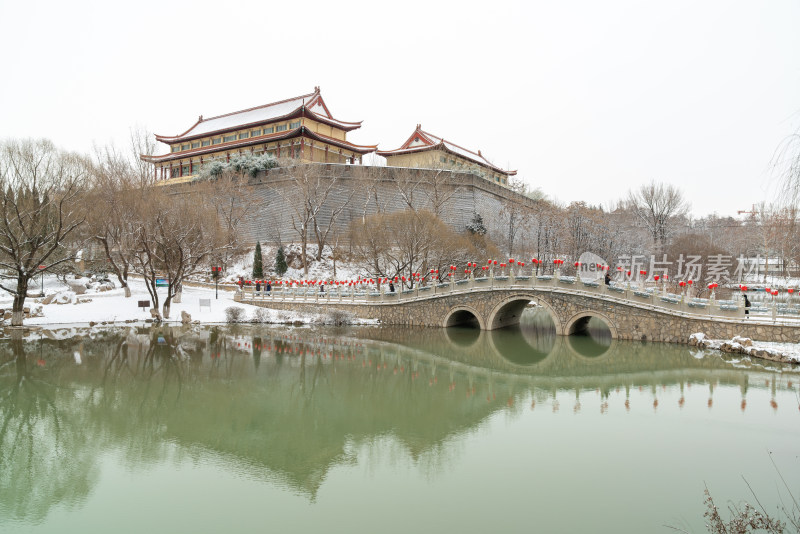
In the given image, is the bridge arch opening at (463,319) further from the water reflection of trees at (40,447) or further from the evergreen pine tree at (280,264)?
the water reflection of trees at (40,447)

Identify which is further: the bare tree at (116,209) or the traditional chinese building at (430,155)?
the traditional chinese building at (430,155)

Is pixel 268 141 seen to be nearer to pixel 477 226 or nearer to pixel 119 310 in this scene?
pixel 477 226

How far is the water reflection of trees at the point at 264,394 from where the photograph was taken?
7773mm

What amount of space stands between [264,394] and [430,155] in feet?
87.2

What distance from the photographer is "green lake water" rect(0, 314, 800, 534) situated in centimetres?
617

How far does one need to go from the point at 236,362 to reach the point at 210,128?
2922 centimetres

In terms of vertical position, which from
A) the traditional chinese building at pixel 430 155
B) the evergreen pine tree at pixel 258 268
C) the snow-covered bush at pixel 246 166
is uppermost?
the traditional chinese building at pixel 430 155

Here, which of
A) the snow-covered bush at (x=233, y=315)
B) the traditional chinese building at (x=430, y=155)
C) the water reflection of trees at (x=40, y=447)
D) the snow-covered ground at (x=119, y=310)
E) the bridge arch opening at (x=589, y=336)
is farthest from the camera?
the traditional chinese building at (x=430, y=155)

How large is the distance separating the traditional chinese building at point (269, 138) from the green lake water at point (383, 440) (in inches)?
837

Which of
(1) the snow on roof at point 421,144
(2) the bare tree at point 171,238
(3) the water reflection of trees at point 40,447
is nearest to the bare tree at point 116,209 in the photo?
(2) the bare tree at point 171,238

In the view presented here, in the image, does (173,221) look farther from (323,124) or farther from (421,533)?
(421,533)

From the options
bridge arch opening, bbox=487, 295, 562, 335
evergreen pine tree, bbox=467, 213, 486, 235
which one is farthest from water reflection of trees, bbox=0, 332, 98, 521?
evergreen pine tree, bbox=467, 213, 486, 235

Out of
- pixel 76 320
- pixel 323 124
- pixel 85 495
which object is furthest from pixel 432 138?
pixel 85 495

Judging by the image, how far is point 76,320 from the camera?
21.2 meters
